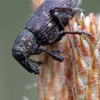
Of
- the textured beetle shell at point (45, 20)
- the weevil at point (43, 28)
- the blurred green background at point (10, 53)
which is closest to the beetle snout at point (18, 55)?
the weevil at point (43, 28)

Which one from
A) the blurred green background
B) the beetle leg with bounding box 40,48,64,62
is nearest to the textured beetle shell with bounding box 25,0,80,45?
the beetle leg with bounding box 40,48,64,62

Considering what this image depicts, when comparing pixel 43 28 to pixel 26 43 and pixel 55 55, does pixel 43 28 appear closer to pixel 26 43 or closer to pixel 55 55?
pixel 26 43

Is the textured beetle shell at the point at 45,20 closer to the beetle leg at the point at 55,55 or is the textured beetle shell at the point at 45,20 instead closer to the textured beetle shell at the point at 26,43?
the textured beetle shell at the point at 26,43

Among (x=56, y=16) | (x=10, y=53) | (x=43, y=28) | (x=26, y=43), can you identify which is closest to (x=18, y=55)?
(x=26, y=43)

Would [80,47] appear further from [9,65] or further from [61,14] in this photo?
[9,65]

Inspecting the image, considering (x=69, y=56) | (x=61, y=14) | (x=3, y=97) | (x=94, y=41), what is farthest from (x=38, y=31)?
(x=3, y=97)

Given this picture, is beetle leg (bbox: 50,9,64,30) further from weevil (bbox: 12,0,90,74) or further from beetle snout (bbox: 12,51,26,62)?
beetle snout (bbox: 12,51,26,62)
